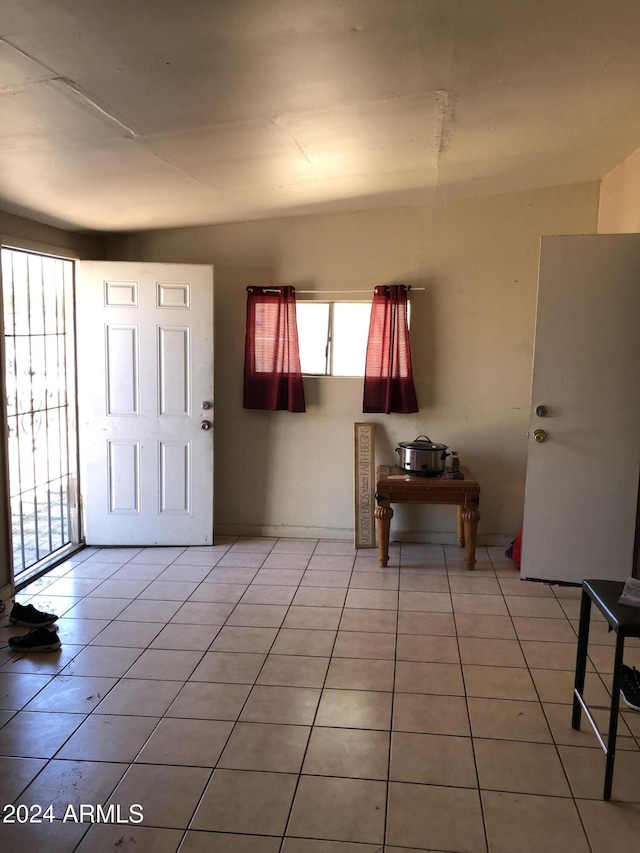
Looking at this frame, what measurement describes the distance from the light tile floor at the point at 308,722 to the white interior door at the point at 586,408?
37cm

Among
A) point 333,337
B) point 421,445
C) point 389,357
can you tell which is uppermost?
point 333,337

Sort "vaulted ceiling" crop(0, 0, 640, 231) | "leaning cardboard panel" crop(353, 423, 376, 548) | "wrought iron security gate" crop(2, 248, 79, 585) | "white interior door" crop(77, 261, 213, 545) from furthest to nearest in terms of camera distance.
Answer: "leaning cardboard panel" crop(353, 423, 376, 548), "white interior door" crop(77, 261, 213, 545), "wrought iron security gate" crop(2, 248, 79, 585), "vaulted ceiling" crop(0, 0, 640, 231)

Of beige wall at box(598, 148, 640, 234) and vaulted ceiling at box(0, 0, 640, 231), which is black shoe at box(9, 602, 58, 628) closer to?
vaulted ceiling at box(0, 0, 640, 231)

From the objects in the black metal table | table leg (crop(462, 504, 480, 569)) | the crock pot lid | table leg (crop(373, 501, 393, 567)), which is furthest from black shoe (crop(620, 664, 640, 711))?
the crock pot lid

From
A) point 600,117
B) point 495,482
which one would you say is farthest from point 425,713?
point 600,117

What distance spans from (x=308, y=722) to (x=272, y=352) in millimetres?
2782

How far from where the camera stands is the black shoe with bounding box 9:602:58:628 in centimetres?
333

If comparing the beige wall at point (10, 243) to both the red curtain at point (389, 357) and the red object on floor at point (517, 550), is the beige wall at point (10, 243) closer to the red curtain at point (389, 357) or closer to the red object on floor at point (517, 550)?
the red curtain at point (389, 357)

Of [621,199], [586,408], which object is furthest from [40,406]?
[621,199]

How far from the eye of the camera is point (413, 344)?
469 cm

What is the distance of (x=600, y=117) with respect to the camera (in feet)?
10.1

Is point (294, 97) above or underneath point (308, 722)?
above

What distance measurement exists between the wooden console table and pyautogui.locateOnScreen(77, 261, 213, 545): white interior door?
1253 millimetres

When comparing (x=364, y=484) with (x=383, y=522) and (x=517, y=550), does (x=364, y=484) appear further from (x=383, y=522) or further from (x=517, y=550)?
(x=517, y=550)
